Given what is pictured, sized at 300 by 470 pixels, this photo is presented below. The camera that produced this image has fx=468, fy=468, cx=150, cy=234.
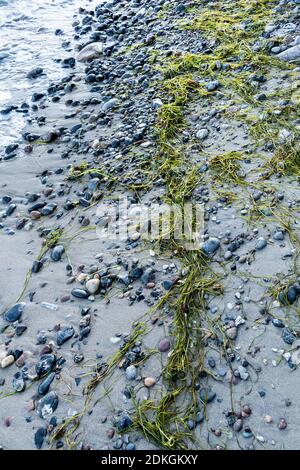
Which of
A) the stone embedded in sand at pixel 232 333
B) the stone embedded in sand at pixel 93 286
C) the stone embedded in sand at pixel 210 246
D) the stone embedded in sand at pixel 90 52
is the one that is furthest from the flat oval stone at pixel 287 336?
the stone embedded in sand at pixel 90 52

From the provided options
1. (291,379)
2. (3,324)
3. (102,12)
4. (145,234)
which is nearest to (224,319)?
(291,379)

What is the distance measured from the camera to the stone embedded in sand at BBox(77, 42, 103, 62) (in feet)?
21.9

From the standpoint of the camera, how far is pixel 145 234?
389 cm

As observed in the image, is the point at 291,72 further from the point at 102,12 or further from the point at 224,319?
the point at 102,12

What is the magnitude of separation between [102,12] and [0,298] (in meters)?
5.93

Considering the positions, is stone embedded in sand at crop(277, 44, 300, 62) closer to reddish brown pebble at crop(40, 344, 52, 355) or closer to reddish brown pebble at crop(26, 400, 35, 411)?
reddish brown pebble at crop(40, 344, 52, 355)

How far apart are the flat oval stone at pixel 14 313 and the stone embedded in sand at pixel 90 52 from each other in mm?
4345

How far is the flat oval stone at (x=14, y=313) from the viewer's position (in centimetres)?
354

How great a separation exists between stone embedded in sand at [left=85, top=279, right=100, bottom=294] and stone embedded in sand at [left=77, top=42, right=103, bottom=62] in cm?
423

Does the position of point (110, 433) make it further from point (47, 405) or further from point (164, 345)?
point (164, 345)

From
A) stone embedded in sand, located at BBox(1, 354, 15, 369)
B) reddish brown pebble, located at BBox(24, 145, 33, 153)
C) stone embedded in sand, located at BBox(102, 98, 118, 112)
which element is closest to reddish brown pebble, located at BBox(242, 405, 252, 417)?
stone embedded in sand, located at BBox(1, 354, 15, 369)

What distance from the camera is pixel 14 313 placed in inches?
140

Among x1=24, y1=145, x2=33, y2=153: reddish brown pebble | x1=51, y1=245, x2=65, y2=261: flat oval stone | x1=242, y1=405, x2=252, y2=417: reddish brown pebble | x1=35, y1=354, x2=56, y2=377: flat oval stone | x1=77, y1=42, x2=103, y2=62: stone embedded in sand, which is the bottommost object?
x1=35, y1=354, x2=56, y2=377: flat oval stone

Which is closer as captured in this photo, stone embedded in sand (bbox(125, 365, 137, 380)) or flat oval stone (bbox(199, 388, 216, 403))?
flat oval stone (bbox(199, 388, 216, 403))
